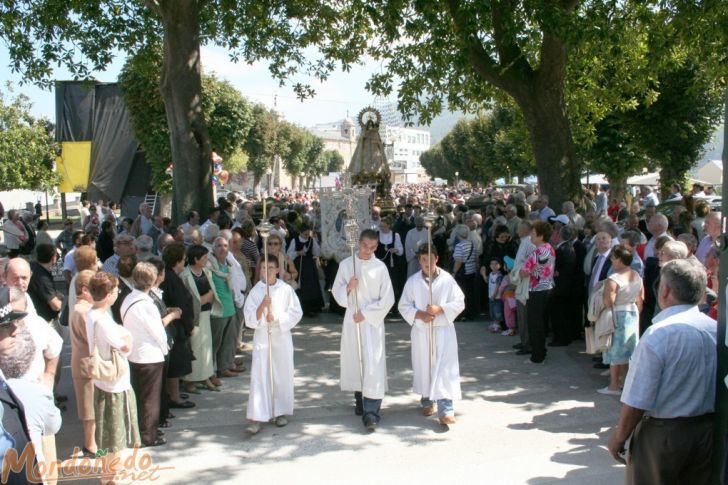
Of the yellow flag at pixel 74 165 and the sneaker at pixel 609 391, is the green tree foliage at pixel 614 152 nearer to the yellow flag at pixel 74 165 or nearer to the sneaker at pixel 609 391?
the sneaker at pixel 609 391

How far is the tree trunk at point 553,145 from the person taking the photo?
12.3 metres

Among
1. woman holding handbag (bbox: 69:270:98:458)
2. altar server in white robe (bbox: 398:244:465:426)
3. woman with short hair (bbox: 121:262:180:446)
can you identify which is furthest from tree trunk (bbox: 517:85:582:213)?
woman holding handbag (bbox: 69:270:98:458)

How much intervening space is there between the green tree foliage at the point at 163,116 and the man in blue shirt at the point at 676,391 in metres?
18.1

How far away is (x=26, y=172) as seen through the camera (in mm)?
34875

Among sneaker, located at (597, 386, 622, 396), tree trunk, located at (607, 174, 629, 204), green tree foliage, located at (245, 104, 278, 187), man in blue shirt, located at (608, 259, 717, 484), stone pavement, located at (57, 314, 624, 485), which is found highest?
green tree foliage, located at (245, 104, 278, 187)

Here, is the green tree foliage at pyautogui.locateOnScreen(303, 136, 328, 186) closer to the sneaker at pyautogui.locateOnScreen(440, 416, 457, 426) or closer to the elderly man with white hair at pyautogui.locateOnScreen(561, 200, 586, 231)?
the elderly man with white hair at pyautogui.locateOnScreen(561, 200, 586, 231)

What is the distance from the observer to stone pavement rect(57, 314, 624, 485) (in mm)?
5602

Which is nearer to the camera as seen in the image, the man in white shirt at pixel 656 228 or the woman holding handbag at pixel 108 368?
the woman holding handbag at pixel 108 368

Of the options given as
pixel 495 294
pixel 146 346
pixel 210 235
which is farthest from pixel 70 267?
pixel 495 294

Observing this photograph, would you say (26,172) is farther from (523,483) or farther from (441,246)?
(523,483)

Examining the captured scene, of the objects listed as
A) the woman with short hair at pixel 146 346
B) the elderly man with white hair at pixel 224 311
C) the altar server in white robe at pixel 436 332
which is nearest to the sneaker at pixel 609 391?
the altar server in white robe at pixel 436 332

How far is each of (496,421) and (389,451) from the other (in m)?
1.26

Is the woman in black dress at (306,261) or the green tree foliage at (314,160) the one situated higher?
the green tree foliage at (314,160)

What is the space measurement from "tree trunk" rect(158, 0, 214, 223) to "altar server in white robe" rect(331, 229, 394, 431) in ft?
23.7
